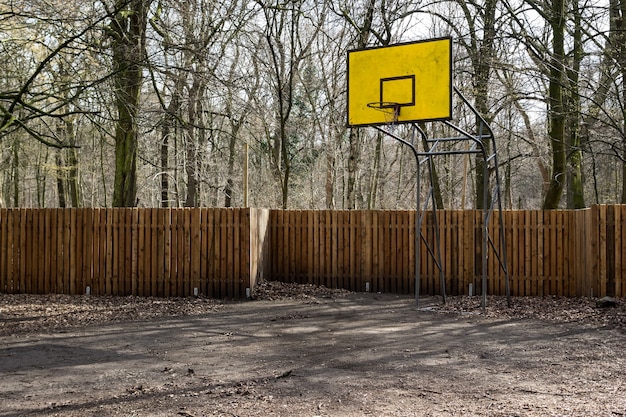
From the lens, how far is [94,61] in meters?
10.7

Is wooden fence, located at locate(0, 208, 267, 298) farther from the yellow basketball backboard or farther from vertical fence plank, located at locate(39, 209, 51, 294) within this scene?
the yellow basketball backboard

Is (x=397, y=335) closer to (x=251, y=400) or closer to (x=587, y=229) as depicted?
(x=251, y=400)

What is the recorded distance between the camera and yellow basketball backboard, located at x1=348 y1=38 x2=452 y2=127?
33.1 feet

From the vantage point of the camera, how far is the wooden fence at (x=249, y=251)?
11703mm

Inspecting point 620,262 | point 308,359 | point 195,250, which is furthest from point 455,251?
point 308,359

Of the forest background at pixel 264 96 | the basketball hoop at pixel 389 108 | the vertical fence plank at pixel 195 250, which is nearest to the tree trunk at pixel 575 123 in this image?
the forest background at pixel 264 96

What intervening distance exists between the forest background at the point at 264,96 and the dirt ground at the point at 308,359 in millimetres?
3229

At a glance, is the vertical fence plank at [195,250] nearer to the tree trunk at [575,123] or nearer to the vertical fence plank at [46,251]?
the vertical fence plank at [46,251]

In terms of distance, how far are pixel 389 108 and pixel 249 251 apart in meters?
3.81

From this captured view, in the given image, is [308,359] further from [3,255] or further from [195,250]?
[3,255]

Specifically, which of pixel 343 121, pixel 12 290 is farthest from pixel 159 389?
pixel 343 121

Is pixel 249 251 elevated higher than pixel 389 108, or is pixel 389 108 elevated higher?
pixel 389 108

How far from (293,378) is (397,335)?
2790mm

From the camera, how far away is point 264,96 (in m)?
22.0
